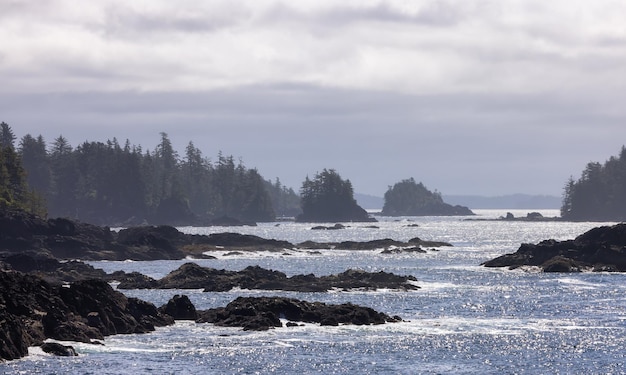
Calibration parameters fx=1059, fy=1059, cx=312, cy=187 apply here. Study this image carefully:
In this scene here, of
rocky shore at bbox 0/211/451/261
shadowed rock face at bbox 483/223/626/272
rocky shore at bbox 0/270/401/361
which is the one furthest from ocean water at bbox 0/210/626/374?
rocky shore at bbox 0/211/451/261

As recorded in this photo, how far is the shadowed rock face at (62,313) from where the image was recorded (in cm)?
5266

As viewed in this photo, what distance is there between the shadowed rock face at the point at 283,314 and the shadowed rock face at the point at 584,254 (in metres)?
44.8

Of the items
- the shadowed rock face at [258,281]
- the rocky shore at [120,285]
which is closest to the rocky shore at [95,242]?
the rocky shore at [120,285]

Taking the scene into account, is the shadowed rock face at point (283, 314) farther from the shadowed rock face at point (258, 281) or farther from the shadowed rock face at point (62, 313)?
the shadowed rock face at point (258, 281)

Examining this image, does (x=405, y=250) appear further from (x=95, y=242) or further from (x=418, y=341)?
(x=418, y=341)

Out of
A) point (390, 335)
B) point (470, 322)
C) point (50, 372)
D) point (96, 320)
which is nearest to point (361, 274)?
point (470, 322)

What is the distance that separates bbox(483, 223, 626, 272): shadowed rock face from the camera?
10888cm

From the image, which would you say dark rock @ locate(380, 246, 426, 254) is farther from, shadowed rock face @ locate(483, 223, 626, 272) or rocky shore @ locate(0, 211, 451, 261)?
shadowed rock face @ locate(483, 223, 626, 272)

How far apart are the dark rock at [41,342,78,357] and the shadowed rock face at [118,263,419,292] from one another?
36.3 metres

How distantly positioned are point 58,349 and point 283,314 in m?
18.8

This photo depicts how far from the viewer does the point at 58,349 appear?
53.7m

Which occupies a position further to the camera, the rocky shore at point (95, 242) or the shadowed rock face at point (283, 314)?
the rocky shore at point (95, 242)

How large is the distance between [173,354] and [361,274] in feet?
147

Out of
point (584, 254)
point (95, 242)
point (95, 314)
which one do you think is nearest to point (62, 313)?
point (95, 314)
